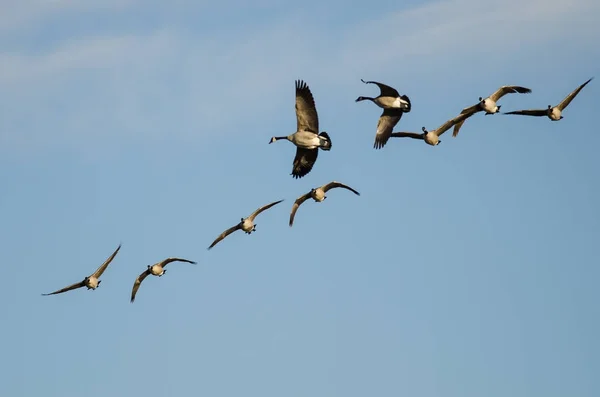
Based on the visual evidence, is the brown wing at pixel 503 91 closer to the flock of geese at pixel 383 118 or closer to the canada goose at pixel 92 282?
the flock of geese at pixel 383 118

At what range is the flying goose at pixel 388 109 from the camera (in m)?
60.3

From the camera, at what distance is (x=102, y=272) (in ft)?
232

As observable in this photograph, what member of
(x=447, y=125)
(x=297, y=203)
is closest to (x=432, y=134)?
(x=447, y=125)

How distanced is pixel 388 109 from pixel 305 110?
3.78 metres

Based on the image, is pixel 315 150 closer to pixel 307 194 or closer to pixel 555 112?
pixel 307 194

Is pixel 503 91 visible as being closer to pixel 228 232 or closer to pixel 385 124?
pixel 385 124

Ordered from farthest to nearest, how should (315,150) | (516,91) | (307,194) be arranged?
(307,194) → (315,150) → (516,91)

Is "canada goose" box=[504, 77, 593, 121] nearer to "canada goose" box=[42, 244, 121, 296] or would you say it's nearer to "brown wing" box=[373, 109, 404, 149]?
"brown wing" box=[373, 109, 404, 149]

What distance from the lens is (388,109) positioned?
200 feet

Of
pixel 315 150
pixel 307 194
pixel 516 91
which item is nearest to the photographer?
pixel 516 91

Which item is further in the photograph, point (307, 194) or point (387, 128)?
point (307, 194)

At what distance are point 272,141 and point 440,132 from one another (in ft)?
26.6

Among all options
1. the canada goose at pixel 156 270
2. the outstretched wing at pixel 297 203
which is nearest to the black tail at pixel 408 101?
the outstretched wing at pixel 297 203

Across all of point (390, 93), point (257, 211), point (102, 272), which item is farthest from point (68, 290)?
point (390, 93)
